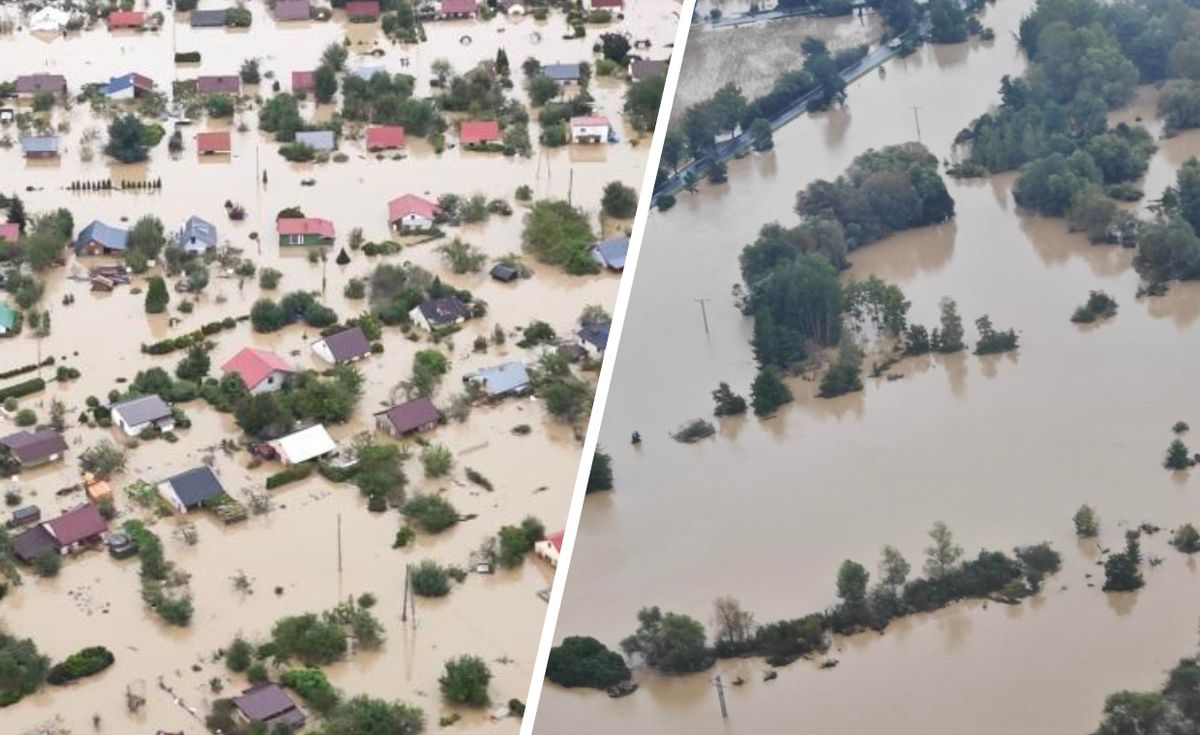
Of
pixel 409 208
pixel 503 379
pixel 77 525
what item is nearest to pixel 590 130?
pixel 409 208

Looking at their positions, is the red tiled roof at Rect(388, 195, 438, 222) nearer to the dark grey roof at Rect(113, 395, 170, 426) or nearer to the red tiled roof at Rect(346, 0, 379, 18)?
the dark grey roof at Rect(113, 395, 170, 426)

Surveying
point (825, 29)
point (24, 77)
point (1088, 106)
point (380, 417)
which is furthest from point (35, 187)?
point (1088, 106)

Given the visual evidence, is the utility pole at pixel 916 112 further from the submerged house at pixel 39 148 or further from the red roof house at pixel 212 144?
the submerged house at pixel 39 148

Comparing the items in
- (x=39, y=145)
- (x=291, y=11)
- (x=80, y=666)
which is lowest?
(x=80, y=666)

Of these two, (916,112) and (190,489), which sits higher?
(916,112)

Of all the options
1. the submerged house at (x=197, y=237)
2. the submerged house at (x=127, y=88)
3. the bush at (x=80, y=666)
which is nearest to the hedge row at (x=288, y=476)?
the bush at (x=80, y=666)

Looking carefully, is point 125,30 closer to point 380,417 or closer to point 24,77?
point 24,77

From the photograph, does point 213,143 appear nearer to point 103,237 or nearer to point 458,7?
point 103,237
